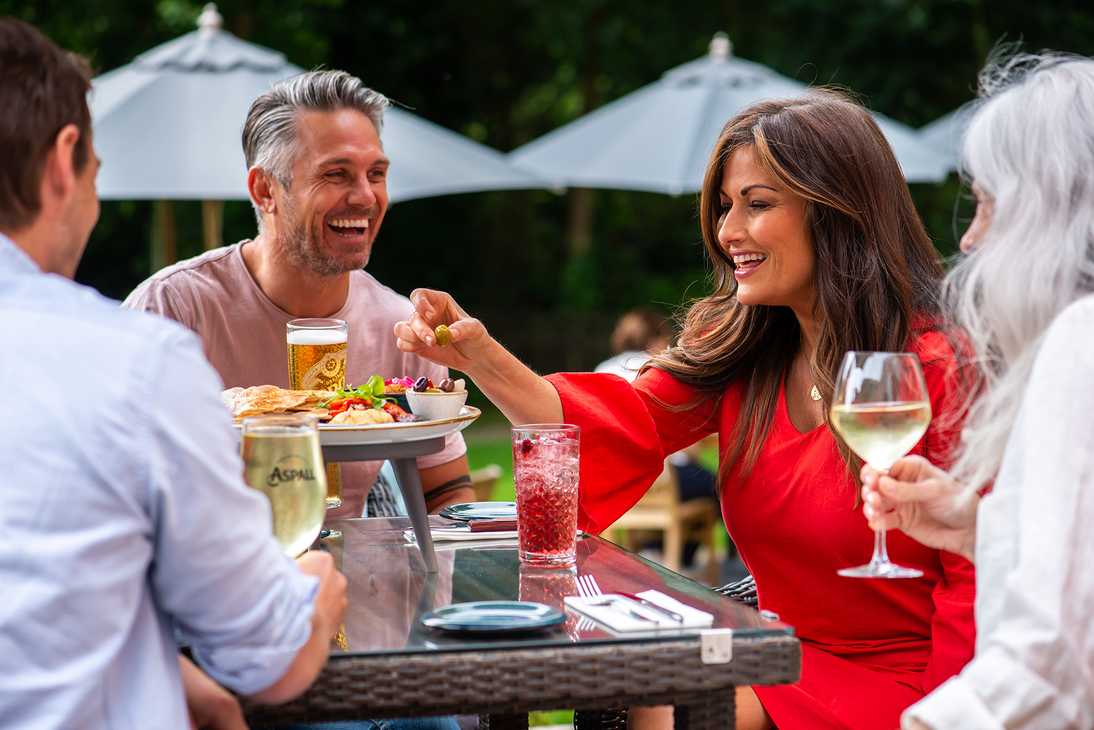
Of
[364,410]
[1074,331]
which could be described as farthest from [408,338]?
[1074,331]

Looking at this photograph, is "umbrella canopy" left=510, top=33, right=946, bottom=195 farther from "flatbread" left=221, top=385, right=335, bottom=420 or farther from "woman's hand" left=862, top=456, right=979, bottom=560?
"woman's hand" left=862, top=456, right=979, bottom=560

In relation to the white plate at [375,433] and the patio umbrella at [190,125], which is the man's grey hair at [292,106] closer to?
the white plate at [375,433]

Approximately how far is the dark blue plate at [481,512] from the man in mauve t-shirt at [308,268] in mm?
523

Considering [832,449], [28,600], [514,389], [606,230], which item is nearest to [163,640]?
[28,600]

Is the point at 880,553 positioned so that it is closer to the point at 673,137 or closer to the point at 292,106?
the point at 292,106

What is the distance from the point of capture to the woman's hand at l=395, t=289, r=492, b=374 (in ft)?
9.57

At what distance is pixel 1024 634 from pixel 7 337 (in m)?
1.28

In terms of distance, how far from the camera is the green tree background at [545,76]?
55.4ft

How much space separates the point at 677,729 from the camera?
6.95ft

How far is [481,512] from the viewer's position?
9.86 feet

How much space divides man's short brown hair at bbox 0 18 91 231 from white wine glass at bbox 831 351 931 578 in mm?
1258

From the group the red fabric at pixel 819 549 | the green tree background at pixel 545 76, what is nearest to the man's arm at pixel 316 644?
the red fabric at pixel 819 549

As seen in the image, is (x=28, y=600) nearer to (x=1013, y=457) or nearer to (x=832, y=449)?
(x=1013, y=457)

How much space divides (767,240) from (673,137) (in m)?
5.34
